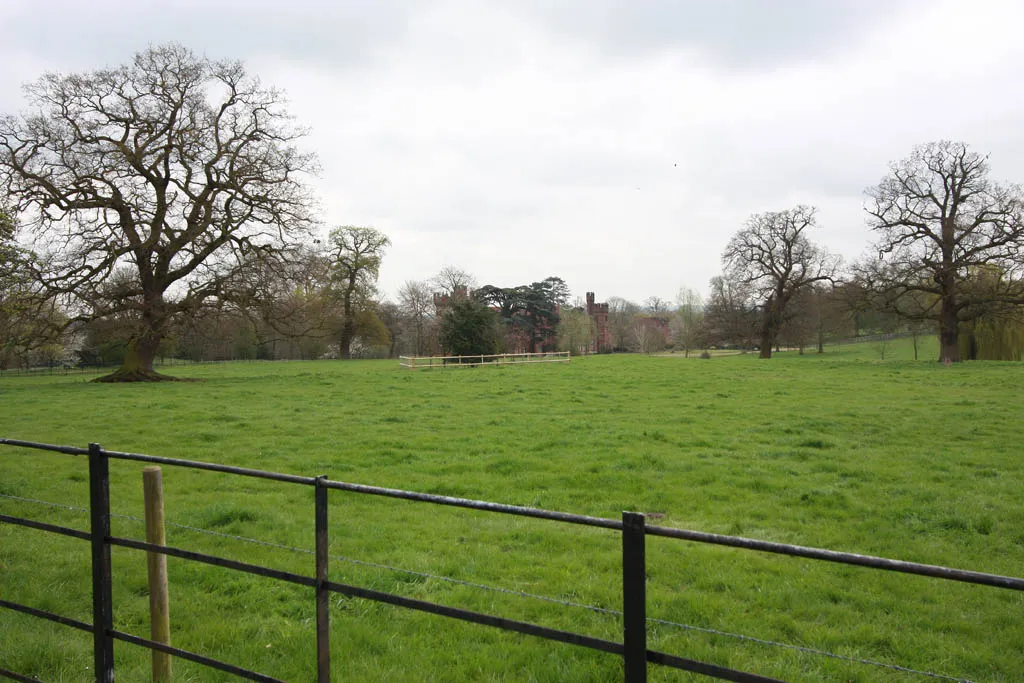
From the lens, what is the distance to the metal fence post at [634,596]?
2.11 m

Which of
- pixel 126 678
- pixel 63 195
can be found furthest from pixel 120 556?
pixel 63 195

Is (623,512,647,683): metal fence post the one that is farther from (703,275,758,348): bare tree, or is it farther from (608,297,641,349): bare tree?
(608,297,641,349): bare tree

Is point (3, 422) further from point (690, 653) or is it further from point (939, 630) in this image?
point (939, 630)

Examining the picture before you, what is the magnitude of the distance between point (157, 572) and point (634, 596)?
2.93 m

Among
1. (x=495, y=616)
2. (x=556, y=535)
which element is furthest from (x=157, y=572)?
(x=556, y=535)

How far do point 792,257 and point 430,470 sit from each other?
46502 mm

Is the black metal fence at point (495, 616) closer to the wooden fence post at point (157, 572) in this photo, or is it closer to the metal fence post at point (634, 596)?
the metal fence post at point (634, 596)

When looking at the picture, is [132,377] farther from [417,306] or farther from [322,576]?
[417,306]

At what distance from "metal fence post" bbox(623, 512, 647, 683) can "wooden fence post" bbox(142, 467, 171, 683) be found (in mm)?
2669

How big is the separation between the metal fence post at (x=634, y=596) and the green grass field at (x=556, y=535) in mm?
2116

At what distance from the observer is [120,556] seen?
633 cm

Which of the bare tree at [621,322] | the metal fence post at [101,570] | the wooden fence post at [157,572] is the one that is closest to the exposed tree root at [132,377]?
the wooden fence post at [157,572]

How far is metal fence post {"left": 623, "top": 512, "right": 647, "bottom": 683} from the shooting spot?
2111mm

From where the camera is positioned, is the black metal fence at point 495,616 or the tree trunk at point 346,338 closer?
the black metal fence at point 495,616
